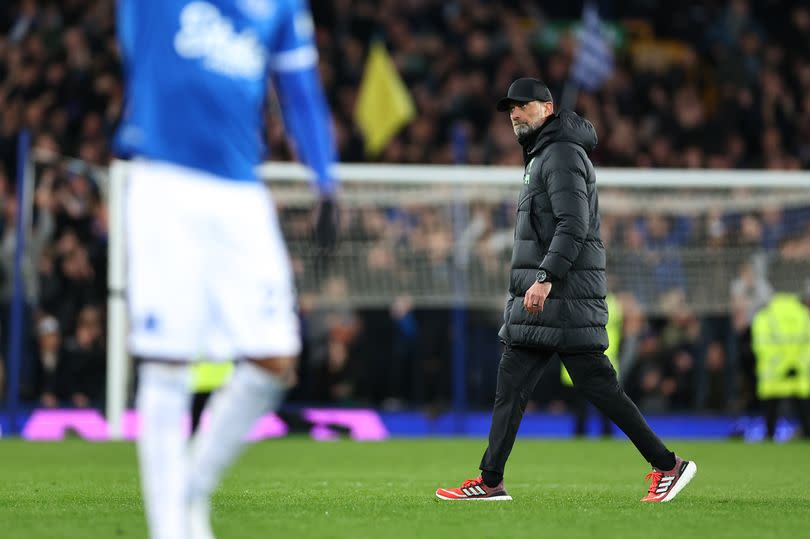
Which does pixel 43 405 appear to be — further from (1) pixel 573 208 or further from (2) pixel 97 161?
(1) pixel 573 208

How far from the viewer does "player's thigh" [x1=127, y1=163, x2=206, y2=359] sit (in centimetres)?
423

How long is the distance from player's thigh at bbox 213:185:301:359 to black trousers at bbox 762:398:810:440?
1283 cm

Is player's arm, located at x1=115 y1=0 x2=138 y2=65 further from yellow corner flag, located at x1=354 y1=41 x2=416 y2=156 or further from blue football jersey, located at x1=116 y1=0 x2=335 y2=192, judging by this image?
yellow corner flag, located at x1=354 y1=41 x2=416 y2=156

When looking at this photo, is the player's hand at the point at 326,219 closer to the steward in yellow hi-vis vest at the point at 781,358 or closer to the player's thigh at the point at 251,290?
the player's thigh at the point at 251,290

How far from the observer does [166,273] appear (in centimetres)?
427

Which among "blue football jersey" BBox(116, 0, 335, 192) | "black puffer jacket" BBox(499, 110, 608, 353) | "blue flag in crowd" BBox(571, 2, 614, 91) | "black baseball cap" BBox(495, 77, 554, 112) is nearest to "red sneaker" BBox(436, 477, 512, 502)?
"black puffer jacket" BBox(499, 110, 608, 353)

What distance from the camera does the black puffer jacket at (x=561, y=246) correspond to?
6.88 m

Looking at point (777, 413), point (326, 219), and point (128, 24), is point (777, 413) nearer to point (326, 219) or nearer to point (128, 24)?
point (326, 219)

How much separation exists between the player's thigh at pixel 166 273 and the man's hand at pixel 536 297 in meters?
2.83

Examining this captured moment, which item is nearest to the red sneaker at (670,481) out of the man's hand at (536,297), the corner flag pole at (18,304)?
the man's hand at (536,297)

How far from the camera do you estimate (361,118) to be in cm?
2019

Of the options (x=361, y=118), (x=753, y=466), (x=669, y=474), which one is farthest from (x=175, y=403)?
(x=361, y=118)

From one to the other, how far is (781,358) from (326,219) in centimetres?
1280

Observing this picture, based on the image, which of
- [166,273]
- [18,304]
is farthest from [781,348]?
[166,273]
